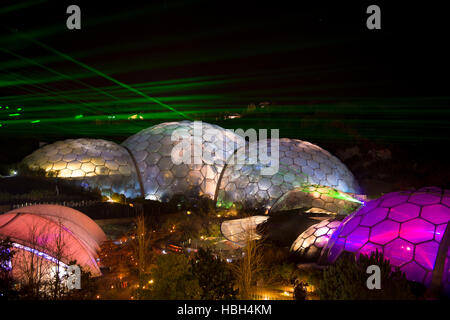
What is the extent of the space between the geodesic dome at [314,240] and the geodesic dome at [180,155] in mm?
7239

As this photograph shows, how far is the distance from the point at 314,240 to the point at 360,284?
88.5 inches

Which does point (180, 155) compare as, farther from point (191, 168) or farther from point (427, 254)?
point (427, 254)

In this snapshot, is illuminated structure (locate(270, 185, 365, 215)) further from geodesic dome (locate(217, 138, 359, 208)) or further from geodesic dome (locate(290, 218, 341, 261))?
geodesic dome (locate(290, 218, 341, 261))

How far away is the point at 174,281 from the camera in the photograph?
4516 mm

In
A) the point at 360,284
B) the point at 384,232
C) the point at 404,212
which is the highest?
the point at 404,212

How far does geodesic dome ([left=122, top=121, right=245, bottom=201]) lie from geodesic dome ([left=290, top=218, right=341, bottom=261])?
7239mm

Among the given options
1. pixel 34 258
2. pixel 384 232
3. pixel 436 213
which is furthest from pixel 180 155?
pixel 436 213

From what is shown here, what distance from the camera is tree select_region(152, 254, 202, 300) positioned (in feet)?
14.2

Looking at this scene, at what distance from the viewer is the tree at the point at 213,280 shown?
4.31 meters

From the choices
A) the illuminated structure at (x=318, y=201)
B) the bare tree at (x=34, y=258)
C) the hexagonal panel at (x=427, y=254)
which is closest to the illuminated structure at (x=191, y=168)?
the illuminated structure at (x=318, y=201)

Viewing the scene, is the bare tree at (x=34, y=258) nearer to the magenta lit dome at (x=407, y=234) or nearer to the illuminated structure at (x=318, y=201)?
the magenta lit dome at (x=407, y=234)
